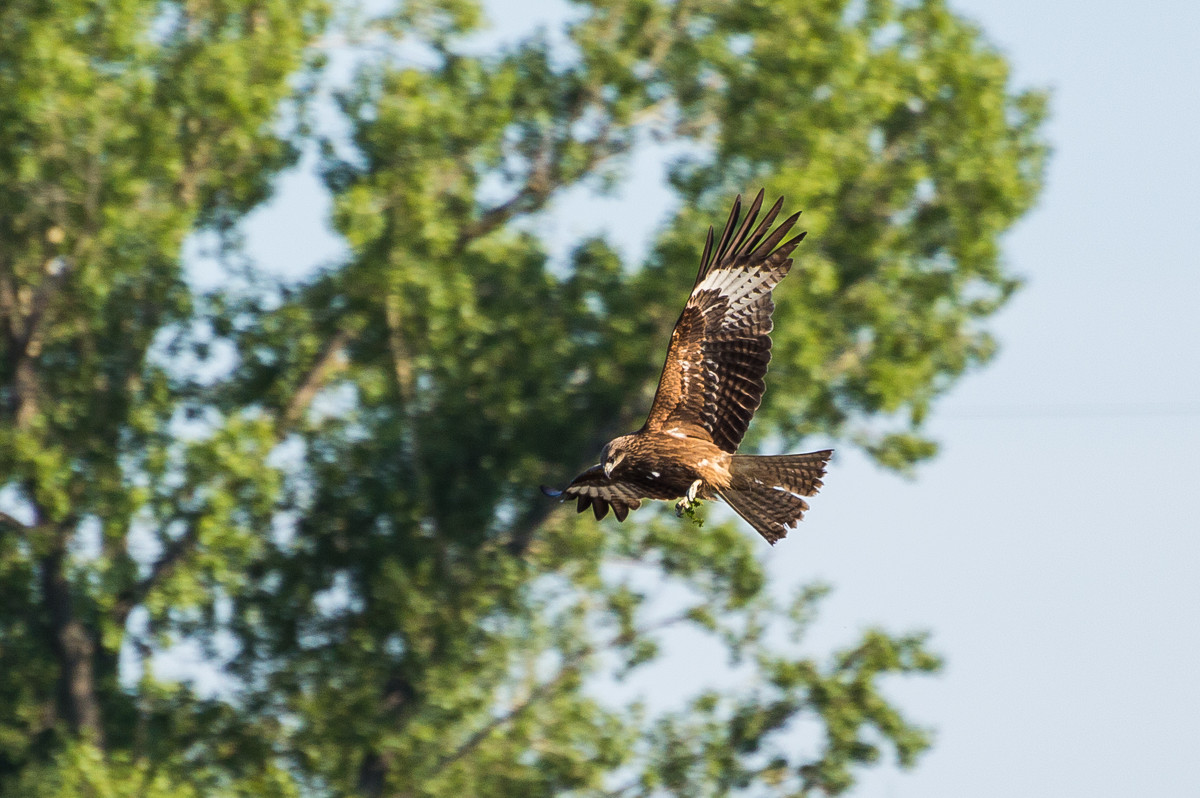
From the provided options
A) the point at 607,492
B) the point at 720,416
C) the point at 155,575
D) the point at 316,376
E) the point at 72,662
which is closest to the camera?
the point at 607,492

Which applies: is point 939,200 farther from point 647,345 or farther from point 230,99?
point 230,99

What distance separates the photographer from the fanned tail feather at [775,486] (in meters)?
10.2

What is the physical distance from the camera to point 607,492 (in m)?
10.0

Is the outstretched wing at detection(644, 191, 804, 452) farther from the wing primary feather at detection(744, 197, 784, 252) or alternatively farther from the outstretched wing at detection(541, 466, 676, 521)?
the outstretched wing at detection(541, 466, 676, 521)

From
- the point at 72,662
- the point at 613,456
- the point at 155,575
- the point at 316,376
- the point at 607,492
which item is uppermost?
the point at 316,376

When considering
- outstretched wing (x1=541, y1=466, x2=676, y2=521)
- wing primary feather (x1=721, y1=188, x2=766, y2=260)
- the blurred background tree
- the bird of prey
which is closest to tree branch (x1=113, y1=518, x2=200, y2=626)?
the blurred background tree

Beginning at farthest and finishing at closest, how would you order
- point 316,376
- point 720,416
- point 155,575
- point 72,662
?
point 316,376, point 72,662, point 155,575, point 720,416

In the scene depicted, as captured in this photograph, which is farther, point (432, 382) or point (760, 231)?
point (432, 382)

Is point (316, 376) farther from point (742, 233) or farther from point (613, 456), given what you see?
point (613, 456)

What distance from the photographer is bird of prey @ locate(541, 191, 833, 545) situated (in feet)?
33.0

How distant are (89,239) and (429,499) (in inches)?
142

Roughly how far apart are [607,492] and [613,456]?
192 mm

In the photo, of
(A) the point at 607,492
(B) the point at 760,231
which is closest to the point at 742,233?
(B) the point at 760,231

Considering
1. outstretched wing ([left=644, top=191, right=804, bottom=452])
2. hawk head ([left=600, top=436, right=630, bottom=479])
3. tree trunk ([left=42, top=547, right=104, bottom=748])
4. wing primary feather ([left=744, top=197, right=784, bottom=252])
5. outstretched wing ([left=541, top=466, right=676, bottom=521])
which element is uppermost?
tree trunk ([left=42, top=547, right=104, bottom=748])
